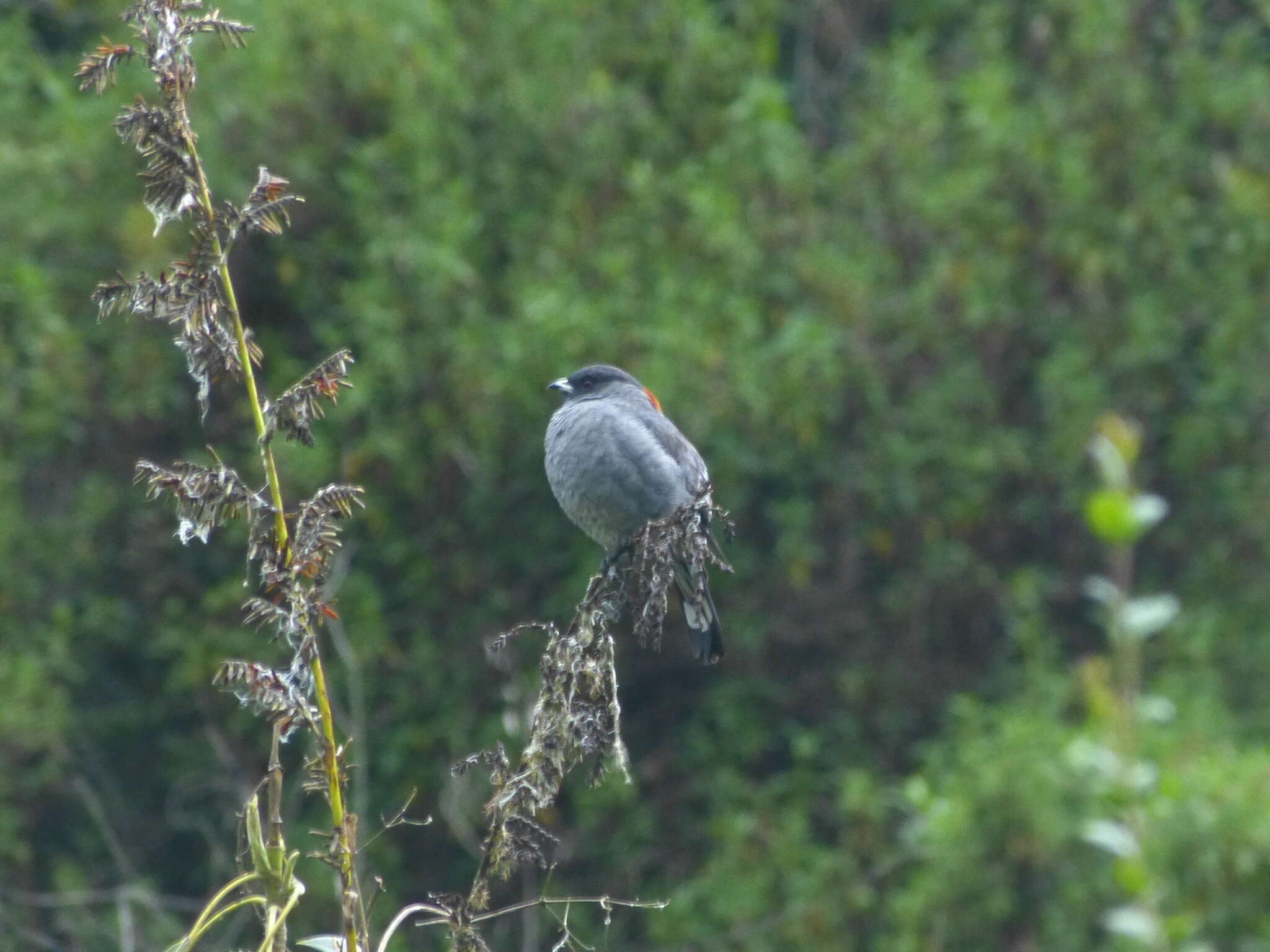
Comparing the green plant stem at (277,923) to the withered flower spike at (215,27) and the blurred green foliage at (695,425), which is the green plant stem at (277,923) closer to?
the withered flower spike at (215,27)

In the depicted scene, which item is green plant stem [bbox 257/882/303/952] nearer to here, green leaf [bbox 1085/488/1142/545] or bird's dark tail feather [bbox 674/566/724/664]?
green leaf [bbox 1085/488/1142/545]

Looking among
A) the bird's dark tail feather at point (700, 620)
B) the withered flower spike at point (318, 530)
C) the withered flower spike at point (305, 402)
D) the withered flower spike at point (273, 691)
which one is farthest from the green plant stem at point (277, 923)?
the bird's dark tail feather at point (700, 620)

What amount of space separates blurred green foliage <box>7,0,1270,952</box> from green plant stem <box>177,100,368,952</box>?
5.21 metres

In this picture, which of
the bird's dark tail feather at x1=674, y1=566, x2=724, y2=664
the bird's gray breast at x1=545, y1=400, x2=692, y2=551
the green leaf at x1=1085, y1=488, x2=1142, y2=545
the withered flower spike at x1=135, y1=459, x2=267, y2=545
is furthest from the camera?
the bird's gray breast at x1=545, y1=400, x2=692, y2=551

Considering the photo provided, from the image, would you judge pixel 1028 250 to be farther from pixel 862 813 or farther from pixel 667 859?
pixel 667 859

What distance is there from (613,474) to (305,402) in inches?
103

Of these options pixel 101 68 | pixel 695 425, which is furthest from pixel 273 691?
pixel 695 425

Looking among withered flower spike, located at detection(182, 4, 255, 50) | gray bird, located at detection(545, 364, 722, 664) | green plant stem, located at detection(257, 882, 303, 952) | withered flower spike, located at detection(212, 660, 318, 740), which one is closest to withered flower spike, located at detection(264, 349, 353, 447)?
withered flower spike, located at detection(212, 660, 318, 740)

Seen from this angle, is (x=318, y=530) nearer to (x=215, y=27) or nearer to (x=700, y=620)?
(x=215, y=27)

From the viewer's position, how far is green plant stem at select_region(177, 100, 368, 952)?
78.5 inches

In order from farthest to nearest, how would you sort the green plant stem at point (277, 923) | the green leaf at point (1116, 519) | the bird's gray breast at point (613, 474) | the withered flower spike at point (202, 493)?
the bird's gray breast at point (613, 474) → the withered flower spike at point (202, 493) → the green leaf at point (1116, 519) → the green plant stem at point (277, 923)

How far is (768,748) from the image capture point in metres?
8.45

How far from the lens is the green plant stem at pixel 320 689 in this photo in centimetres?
200

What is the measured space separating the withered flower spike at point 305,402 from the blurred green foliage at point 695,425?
16.7 ft
